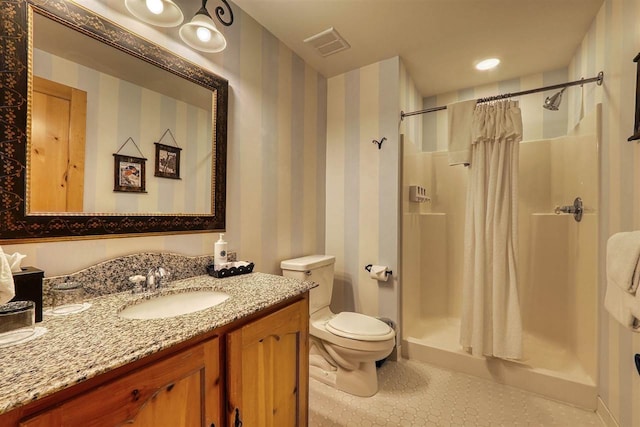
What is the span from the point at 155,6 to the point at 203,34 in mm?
213

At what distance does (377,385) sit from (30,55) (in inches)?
89.4

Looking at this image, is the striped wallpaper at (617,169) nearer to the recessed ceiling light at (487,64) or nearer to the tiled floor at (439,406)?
the tiled floor at (439,406)

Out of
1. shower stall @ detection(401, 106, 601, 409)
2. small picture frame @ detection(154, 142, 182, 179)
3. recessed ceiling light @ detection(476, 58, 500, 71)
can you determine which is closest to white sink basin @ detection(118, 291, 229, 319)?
small picture frame @ detection(154, 142, 182, 179)

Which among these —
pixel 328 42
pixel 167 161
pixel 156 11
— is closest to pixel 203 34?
pixel 156 11

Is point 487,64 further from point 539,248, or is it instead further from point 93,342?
point 93,342

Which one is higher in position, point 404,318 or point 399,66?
point 399,66

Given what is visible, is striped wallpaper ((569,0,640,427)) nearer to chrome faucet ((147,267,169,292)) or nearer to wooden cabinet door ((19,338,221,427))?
wooden cabinet door ((19,338,221,427))

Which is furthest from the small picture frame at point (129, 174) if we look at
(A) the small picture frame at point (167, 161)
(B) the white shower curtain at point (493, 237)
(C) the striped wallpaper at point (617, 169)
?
(C) the striped wallpaper at point (617, 169)

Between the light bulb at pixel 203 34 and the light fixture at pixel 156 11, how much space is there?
12 cm

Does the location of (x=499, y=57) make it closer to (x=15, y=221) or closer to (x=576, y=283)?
(x=576, y=283)

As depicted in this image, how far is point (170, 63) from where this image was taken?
4.26ft

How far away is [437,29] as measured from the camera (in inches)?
72.6

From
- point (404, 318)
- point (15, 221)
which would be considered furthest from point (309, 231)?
point (15, 221)

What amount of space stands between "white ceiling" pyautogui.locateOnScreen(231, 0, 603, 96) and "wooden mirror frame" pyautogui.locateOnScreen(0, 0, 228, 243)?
45 cm
